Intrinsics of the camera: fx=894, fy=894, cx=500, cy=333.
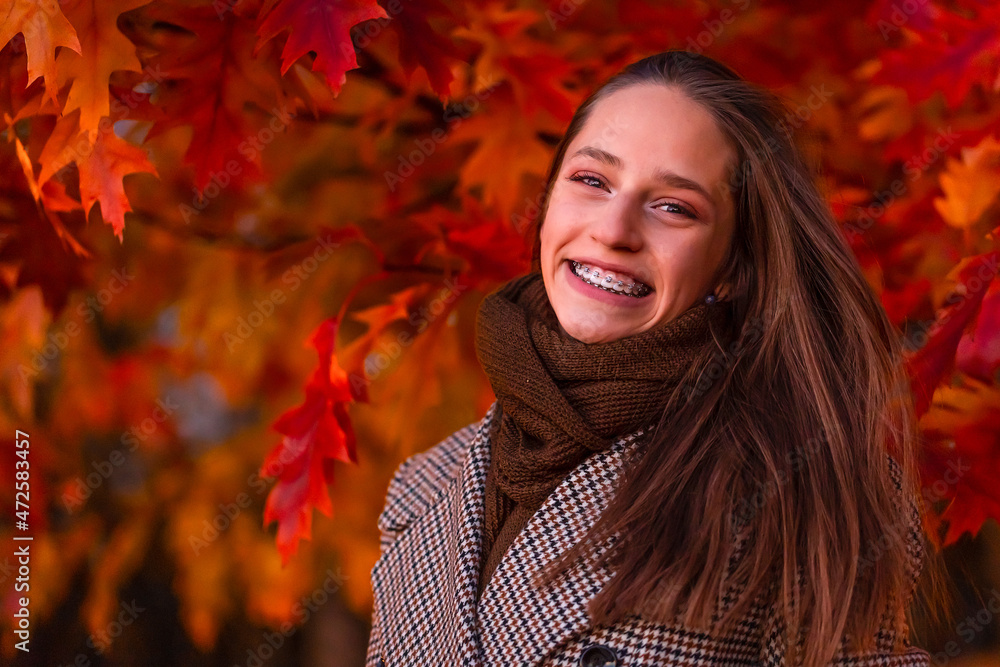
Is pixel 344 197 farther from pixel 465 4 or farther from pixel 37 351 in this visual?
pixel 37 351

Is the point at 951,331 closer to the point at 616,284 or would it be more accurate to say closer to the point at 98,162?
the point at 616,284

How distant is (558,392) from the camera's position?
4.80ft

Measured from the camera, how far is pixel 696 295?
150 centimetres

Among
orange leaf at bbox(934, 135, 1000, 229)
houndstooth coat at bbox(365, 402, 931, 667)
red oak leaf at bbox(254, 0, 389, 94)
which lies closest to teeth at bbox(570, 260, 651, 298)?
houndstooth coat at bbox(365, 402, 931, 667)

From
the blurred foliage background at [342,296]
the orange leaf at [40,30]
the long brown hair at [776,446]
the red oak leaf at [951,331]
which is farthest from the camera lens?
the blurred foliage background at [342,296]

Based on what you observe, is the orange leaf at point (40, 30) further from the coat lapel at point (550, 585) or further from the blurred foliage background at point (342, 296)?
the coat lapel at point (550, 585)

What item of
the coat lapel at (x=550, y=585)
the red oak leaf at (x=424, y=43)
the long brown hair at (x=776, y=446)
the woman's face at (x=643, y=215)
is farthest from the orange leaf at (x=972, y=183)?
the red oak leaf at (x=424, y=43)

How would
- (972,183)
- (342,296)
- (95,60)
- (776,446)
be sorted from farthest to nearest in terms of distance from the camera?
(342,296)
(972,183)
(95,60)
(776,446)

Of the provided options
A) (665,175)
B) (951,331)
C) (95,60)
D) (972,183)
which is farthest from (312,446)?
(972,183)

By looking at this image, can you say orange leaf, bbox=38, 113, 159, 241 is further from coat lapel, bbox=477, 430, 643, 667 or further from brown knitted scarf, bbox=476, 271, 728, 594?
coat lapel, bbox=477, 430, 643, 667

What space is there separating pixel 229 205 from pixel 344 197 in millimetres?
278

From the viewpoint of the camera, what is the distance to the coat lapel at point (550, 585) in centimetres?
138

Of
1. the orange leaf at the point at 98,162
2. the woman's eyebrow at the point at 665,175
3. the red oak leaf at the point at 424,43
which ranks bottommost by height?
the orange leaf at the point at 98,162

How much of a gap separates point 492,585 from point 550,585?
11 centimetres
